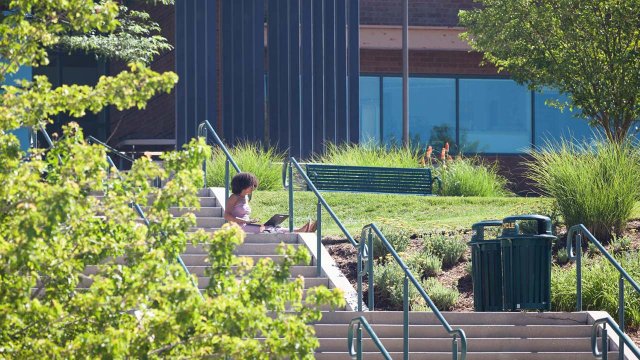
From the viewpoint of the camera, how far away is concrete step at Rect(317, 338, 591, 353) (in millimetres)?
11883

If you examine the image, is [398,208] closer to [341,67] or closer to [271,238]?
[271,238]

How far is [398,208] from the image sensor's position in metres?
18.3

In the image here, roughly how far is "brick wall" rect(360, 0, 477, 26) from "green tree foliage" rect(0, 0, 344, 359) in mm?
21462

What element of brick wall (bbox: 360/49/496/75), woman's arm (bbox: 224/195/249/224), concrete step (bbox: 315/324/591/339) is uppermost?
brick wall (bbox: 360/49/496/75)

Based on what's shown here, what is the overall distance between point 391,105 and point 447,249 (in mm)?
15823

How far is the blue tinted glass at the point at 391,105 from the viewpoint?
30.6 metres

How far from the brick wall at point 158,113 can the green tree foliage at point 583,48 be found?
9.47 metres

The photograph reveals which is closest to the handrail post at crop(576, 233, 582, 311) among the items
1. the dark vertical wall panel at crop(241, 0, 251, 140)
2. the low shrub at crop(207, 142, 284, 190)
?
the low shrub at crop(207, 142, 284, 190)

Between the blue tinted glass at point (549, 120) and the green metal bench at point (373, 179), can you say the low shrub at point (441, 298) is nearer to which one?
the green metal bench at point (373, 179)

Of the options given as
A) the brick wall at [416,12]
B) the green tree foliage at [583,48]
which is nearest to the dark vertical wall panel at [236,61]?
the green tree foliage at [583,48]

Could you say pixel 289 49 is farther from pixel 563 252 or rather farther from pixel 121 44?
pixel 563 252

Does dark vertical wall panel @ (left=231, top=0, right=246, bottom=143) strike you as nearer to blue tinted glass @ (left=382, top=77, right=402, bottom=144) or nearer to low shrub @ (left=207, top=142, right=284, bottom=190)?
low shrub @ (left=207, top=142, right=284, bottom=190)

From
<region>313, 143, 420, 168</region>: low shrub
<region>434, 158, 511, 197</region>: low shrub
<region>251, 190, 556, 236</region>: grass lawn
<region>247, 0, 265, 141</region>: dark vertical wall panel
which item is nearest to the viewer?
<region>251, 190, 556, 236</region>: grass lawn

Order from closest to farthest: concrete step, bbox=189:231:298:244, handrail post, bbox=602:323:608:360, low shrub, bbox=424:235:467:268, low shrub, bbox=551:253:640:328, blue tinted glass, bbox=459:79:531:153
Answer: handrail post, bbox=602:323:608:360 → low shrub, bbox=551:253:640:328 → concrete step, bbox=189:231:298:244 → low shrub, bbox=424:235:467:268 → blue tinted glass, bbox=459:79:531:153
